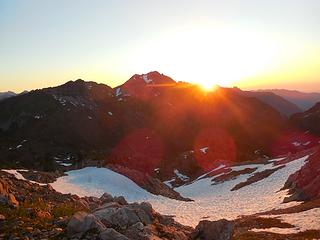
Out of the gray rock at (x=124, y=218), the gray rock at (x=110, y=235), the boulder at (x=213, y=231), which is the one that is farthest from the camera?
the boulder at (x=213, y=231)

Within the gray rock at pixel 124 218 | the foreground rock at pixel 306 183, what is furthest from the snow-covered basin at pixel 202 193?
the gray rock at pixel 124 218

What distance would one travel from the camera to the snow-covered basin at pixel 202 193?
151 ft

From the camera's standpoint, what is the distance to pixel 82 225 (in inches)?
562

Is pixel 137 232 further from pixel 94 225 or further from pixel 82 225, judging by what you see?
pixel 82 225

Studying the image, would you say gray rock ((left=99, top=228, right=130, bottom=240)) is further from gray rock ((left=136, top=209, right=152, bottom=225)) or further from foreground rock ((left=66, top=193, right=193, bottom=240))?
gray rock ((left=136, top=209, right=152, bottom=225))

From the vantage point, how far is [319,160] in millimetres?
51125

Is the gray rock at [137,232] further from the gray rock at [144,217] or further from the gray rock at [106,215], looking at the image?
the gray rock at [144,217]

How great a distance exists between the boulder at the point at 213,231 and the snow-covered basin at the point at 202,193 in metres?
20.2

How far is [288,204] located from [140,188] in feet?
74.8

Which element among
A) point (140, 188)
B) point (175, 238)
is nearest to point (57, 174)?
point (140, 188)

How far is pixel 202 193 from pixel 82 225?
55.9 metres

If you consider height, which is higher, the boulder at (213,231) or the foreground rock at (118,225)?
the foreground rock at (118,225)

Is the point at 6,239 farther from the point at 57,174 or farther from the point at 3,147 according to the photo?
the point at 3,147

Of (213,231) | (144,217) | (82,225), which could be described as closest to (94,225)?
(82,225)
